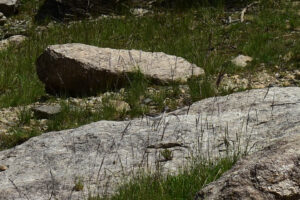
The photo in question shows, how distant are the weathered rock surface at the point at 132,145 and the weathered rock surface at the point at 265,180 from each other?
54.0 inches

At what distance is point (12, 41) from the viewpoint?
12.5 meters

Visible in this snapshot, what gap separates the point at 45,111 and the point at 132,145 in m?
3.08

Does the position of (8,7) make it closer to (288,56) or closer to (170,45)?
(170,45)

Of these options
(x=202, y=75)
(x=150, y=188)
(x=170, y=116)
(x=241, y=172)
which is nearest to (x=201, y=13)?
(x=202, y=75)

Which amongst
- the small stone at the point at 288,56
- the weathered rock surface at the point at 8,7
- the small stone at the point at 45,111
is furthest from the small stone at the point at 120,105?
the weathered rock surface at the point at 8,7

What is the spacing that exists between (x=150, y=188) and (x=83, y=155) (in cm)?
125

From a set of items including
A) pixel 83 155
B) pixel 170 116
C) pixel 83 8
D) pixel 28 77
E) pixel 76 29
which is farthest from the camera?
pixel 83 8

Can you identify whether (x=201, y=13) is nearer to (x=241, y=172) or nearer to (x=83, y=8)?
(x=83, y=8)

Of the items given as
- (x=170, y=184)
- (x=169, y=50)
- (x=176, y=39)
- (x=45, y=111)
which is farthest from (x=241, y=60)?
(x=170, y=184)

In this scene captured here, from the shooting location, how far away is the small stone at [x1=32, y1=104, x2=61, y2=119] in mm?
8239

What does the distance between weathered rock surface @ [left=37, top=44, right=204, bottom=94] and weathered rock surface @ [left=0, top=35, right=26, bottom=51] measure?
311 cm

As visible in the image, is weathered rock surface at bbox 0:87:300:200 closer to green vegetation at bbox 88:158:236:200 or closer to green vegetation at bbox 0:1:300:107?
green vegetation at bbox 88:158:236:200

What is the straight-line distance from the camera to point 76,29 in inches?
491

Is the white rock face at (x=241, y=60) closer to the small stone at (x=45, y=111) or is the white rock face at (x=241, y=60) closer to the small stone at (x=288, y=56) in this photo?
the small stone at (x=288, y=56)
